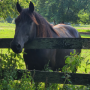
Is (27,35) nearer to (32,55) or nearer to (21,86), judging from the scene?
(32,55)

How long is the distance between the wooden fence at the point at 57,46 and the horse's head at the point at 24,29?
6.8 inches

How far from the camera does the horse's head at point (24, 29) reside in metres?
2.52

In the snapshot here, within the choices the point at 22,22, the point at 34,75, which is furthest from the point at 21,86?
the point at 22,22

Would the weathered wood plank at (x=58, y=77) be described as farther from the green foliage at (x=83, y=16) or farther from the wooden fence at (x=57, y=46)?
the green foliage at (x=83, y=16)

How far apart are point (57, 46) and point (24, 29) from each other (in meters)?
0.88

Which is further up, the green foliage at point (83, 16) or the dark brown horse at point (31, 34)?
the green foliage at point (83, 16)

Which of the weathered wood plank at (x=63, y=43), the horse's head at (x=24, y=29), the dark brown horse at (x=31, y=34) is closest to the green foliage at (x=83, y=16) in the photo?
the dark brown horse at (x=31, y=34)

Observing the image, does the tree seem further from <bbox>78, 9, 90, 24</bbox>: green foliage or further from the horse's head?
the horse's head

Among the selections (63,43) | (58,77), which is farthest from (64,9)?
(58,77)

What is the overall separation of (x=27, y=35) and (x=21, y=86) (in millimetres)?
1131

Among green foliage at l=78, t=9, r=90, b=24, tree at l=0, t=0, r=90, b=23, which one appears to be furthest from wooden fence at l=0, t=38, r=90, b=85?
green foliage at l=78, t=9, r=90, b=24

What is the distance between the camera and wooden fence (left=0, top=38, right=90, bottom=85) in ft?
8.23

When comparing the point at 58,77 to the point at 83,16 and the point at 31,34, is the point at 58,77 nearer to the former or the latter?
the point at 31,34

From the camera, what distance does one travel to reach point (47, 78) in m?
2.49
